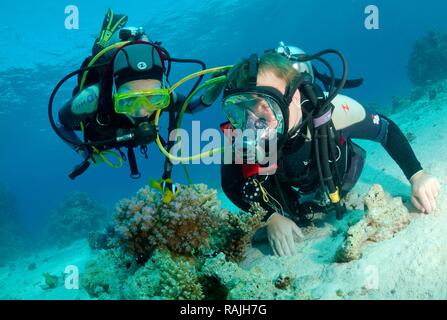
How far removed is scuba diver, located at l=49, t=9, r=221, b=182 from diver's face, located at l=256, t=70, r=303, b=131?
1398 mm

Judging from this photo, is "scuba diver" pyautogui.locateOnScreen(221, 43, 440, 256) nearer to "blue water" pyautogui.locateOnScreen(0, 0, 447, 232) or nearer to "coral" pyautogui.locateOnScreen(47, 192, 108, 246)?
"blue water" pyautogui.locateOnScreen(0, 0, 447, 232)

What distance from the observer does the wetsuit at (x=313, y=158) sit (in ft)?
11.5

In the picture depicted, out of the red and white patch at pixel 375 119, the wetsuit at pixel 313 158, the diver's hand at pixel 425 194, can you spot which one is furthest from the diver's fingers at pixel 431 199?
the red and white patch at pixel 375 119

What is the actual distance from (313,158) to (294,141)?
0.28 m

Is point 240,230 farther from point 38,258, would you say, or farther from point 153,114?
point 38,258

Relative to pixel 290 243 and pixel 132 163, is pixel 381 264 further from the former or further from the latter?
pixel 132 163

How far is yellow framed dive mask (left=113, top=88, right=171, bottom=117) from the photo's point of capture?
4199 millimetres

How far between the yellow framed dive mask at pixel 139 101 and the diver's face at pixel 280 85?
1758mm

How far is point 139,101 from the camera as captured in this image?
4.26m

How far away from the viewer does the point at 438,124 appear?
621 centimetres

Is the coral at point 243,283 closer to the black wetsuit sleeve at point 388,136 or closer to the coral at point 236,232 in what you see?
the coral at point 236,232

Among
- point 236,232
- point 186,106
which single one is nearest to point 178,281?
point 236,232

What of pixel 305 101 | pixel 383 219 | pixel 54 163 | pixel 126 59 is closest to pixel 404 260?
pixel 383 219

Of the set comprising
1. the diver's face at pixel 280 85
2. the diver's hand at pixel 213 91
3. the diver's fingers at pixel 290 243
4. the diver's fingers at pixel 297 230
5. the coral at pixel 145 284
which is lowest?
the coral at pixel 145 284
